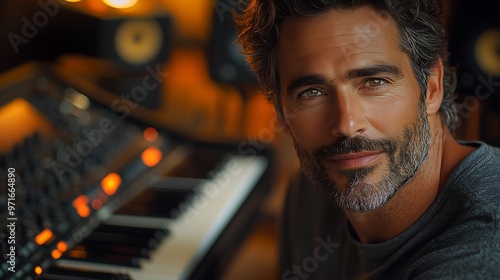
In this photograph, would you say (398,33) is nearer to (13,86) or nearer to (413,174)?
(413,174)

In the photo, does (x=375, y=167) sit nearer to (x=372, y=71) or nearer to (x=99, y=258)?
(x=372, y=71)

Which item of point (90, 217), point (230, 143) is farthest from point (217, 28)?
point (90, 217)

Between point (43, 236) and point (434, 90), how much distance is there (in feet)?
2.77

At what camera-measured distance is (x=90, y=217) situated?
131cm

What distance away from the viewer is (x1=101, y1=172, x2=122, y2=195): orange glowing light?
1450mm

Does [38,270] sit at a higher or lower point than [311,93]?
lower

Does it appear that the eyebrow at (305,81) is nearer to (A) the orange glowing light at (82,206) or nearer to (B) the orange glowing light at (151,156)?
(A) the orange glowing light at (82,206)

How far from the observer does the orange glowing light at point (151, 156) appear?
1734mm

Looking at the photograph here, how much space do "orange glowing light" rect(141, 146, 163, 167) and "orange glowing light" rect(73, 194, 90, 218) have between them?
404 mm

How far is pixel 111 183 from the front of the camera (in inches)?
58.7

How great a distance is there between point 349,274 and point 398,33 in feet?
1.74
